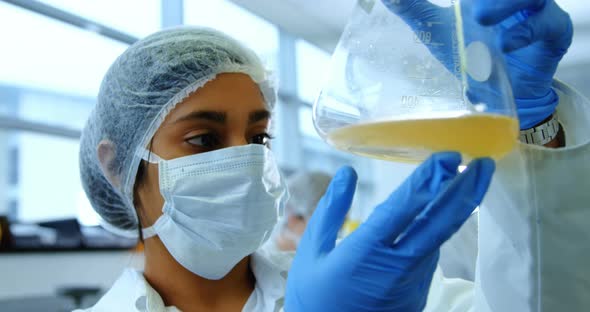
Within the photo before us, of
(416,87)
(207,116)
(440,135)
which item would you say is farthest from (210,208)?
(440,135)

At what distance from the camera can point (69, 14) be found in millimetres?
3033

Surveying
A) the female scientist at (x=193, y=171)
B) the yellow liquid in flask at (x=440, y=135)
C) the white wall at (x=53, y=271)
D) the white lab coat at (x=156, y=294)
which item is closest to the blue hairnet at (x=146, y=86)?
the female scientist at (x=193, y=171)

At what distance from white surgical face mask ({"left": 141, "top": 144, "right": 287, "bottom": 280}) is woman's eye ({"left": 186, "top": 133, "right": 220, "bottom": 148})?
3 centimetres

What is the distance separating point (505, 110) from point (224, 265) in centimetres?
72

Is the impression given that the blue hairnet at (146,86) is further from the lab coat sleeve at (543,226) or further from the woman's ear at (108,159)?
the lab coat sleeve at (543,226)

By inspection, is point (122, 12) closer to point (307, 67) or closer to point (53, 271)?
point (53, 271)

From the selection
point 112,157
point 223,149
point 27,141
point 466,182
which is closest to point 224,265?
point 223,149

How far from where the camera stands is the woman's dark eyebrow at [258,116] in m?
1.16

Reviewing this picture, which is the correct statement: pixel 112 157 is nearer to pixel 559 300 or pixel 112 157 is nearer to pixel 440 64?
pixel 440 64

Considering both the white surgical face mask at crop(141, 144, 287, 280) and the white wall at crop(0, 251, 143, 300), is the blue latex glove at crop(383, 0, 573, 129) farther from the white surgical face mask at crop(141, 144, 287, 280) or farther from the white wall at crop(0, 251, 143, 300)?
the white wall at crop(0, 251, 143, 300)

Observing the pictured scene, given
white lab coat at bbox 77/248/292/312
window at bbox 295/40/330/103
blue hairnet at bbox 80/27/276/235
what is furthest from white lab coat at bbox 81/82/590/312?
window at bbox 295/40/330/103

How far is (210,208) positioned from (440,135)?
2.22ft

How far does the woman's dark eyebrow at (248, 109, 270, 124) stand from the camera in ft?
3.81

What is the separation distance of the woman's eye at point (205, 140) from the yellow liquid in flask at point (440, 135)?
560 mm
